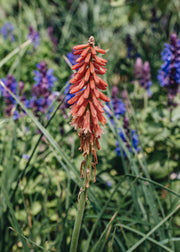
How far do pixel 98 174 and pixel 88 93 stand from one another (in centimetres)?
164

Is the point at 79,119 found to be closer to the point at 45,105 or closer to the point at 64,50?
the point at 45,105

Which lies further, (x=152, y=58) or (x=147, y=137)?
(x=152, y=58)

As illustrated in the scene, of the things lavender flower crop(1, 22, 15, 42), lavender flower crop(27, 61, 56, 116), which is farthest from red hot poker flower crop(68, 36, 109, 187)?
lavender flower crop(1, 22, 15, 42)

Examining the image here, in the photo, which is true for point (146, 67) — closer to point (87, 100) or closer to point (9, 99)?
point (9, 99)

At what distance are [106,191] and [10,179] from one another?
0.96 metres

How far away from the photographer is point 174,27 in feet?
18.8

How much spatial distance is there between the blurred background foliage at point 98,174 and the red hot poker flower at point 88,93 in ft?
0.38

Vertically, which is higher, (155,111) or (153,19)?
(153,19)

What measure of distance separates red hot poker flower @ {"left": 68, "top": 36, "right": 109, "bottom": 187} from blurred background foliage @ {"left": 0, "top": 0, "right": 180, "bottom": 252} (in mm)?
116

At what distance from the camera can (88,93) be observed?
1154mm

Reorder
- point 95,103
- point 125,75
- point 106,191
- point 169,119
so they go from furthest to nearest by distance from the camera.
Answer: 1. point 125,75
2. point 169,119
3. point 106,191
4. point 95,103

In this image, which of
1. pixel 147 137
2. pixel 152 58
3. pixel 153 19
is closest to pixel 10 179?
pixel 147 137

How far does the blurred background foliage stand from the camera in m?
1.70

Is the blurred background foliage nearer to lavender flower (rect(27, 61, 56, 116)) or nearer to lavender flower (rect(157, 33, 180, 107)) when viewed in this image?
lavender flower (rect(27, 61, 56, 116))
